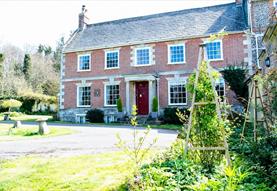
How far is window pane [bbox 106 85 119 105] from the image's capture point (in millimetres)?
21938

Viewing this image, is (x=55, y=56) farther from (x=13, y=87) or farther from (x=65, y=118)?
(x=65, y=118)

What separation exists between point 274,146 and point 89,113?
1747 centimetres

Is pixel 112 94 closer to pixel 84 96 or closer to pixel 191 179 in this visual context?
pixel 84 96

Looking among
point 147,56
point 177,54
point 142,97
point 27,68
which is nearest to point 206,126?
point 177,54

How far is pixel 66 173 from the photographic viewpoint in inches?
225

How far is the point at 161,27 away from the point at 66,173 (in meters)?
18.7

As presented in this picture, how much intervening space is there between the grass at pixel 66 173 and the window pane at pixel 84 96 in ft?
51.3

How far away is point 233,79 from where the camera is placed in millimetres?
16531

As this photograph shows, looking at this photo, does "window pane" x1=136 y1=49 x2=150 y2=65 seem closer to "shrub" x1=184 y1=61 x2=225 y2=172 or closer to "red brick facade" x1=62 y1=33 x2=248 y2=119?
"red brick facade" x1=62 y1=33 x2=248 y2=119

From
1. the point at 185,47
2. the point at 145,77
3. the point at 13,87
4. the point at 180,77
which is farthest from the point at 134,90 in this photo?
the point at 13,87

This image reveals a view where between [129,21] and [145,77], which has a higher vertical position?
[129,21]

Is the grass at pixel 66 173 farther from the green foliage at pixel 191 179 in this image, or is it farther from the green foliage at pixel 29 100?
the green foliage at pixel 29 100

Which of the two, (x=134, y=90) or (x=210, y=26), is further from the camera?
(x=134, y=90)

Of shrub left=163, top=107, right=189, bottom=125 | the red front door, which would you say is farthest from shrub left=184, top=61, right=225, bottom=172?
the red front door
